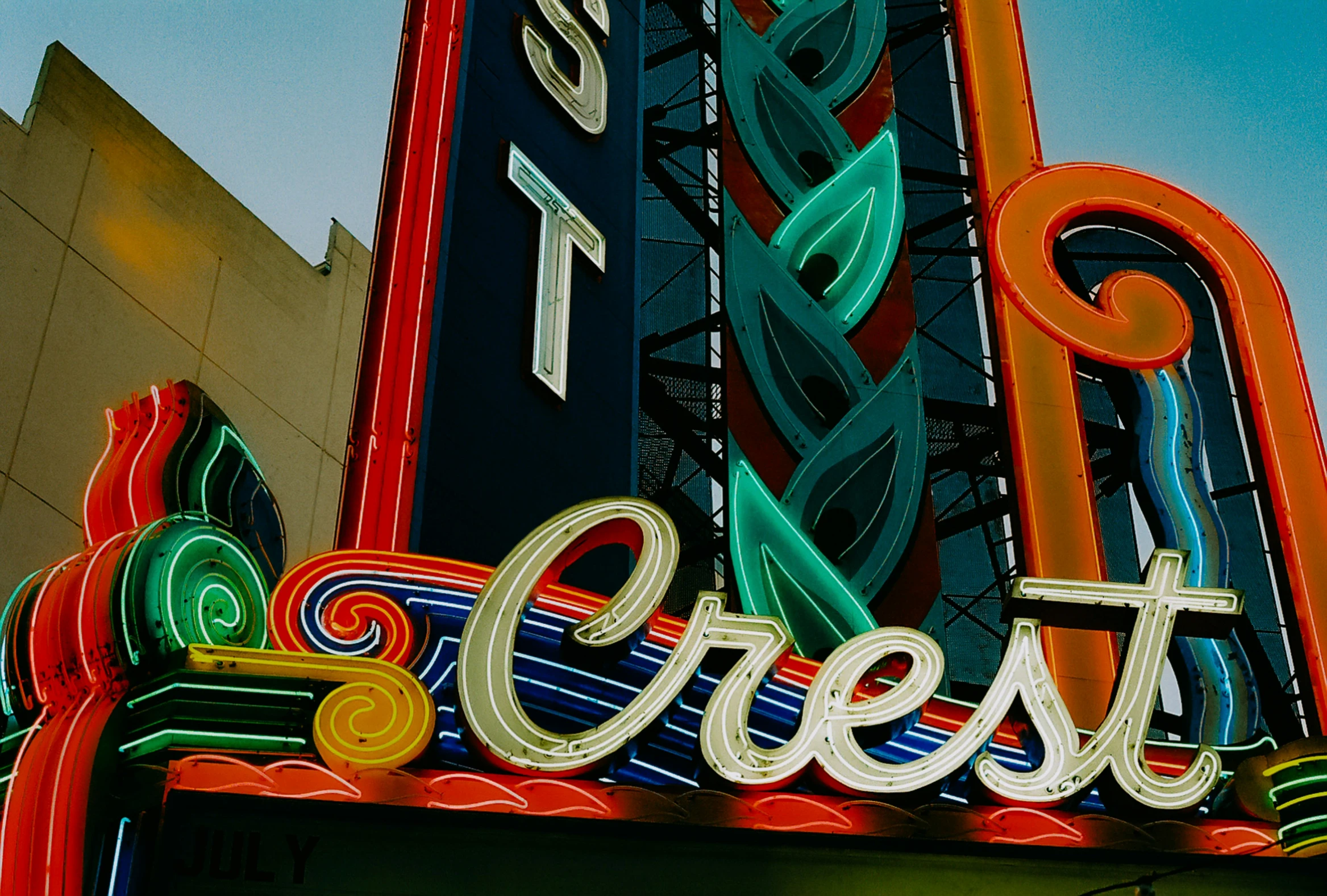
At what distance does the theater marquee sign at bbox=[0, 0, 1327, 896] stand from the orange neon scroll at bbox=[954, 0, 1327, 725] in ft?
0.11

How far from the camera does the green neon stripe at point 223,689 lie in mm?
6723

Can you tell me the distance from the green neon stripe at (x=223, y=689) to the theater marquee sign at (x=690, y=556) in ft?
0.07

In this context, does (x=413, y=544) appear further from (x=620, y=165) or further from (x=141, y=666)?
(x=620, y=165)

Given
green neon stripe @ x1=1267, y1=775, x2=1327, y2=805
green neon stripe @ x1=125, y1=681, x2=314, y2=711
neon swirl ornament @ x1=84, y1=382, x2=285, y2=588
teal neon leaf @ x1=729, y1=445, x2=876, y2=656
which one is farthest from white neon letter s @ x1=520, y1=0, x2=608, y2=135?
green neon stripe @ x1=1267, y1=775, x2=1327, y2=805

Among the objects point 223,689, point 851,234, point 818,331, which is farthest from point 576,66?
point 223,689

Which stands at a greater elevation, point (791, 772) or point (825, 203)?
point (825, 203)

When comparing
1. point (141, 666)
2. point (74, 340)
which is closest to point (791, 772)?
point (141, 666)

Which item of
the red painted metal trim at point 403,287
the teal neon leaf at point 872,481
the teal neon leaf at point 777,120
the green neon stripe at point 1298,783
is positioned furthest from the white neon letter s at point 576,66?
the green neon stripe at point 1298,783

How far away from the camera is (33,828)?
638 centimetres

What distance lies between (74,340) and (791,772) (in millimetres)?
9000

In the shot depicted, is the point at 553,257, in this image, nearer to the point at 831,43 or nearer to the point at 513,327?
the point at 513,327

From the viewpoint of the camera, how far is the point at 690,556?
14031mm

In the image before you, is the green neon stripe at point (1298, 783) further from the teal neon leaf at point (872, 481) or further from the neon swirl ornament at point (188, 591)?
the neon swirl ornament at point (188, 591)

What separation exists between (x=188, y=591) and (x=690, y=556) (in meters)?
7.56
